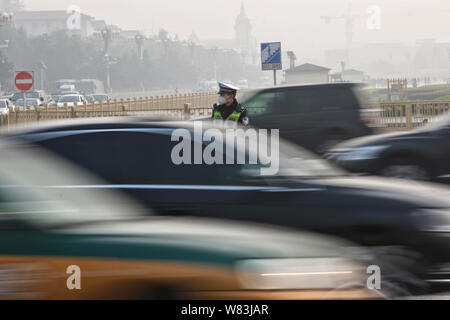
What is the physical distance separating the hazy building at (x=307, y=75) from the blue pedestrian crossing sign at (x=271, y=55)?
63.6 feet

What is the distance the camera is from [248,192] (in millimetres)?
5418

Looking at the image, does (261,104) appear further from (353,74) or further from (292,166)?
(353,74)

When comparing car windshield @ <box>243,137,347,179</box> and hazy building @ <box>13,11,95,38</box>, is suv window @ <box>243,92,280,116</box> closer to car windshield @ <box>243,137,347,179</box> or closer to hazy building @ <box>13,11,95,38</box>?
car windshield @ <box>243,137,347,179</box>

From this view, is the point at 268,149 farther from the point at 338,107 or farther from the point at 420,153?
the point at 338,107

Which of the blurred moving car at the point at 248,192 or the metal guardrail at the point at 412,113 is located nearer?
the blurred moving car at the point at 248,192

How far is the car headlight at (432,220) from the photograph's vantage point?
5.71 m

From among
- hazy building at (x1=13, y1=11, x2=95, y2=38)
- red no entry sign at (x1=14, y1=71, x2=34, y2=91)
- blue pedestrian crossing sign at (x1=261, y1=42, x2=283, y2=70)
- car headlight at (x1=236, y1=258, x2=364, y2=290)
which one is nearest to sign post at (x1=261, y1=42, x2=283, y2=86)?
blue pedestrian crossing sign at (x1=261, y1=42, x2=283, y2=70)

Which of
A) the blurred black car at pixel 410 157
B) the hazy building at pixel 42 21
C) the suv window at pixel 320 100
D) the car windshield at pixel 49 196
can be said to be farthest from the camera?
the hazy building at pixel 42 21

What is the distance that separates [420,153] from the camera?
10.5 meters

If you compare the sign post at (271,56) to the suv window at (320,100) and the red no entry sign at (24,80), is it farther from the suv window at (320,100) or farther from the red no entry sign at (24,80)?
the red no entry sign at (24,80)

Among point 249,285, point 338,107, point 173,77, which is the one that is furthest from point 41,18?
point 249,285

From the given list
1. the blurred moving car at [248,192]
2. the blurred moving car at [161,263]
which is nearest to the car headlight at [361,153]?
the blurred moving car at [248,192]

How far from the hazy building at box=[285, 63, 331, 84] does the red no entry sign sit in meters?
19.4

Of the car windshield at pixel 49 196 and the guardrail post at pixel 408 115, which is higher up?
the guardrail post at pixel 408 115
